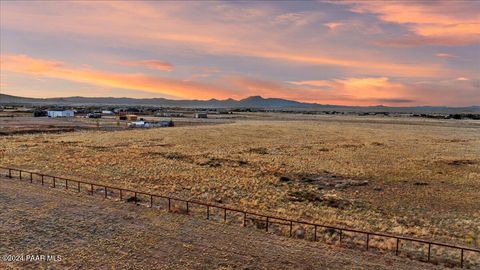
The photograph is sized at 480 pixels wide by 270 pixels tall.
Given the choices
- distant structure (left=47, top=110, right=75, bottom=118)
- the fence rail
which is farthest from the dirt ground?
distant structure (left=47, top=110, right=75, bottom=118)

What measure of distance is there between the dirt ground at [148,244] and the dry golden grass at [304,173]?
458 cm

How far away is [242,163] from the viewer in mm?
35875

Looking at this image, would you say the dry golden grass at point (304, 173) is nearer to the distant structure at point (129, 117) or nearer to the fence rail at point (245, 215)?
the fence rail at point (245, 215)

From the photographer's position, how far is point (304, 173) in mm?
31703

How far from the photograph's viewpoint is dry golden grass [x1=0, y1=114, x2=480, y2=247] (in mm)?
19984

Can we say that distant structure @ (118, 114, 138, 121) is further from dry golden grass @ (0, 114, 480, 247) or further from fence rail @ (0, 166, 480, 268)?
fence rail @ (0, 166, 480, 268)

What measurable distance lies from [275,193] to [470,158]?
27.6 meters

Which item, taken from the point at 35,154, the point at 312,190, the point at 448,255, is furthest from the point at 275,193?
the point at 35,154

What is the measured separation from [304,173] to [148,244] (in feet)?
63.4

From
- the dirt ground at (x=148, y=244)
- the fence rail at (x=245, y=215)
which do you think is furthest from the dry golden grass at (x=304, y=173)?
the dirt ground at (x=148, y=244)

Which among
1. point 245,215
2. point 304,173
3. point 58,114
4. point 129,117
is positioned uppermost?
point 129,117

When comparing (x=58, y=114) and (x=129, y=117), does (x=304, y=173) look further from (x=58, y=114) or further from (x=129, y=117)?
(x=58, y=114)

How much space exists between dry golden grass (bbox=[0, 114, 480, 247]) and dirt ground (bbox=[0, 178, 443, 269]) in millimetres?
4581

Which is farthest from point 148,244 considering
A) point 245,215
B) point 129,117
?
point 129,117
